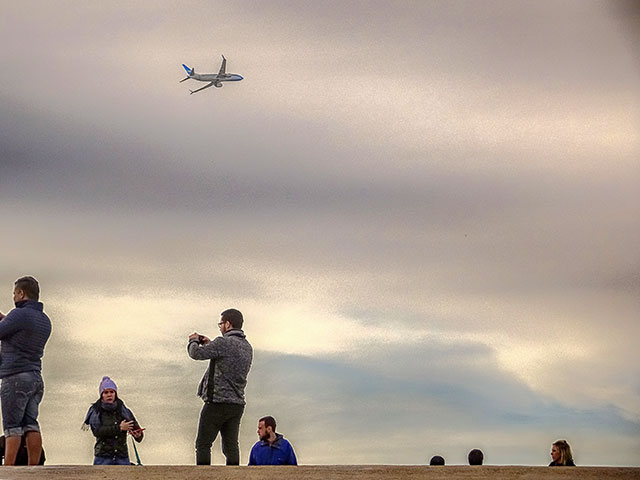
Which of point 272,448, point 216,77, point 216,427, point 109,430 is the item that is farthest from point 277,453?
point 216,77

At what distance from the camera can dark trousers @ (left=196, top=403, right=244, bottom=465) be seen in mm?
16656

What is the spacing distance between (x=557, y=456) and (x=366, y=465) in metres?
Result: 4.00

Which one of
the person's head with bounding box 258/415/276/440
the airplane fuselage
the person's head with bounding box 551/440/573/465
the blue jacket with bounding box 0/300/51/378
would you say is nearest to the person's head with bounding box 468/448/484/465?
the person's head with bounding box 551/440/573/465

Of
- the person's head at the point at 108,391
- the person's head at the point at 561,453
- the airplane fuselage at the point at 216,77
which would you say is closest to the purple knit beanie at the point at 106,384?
the person's head at the point at 108,391

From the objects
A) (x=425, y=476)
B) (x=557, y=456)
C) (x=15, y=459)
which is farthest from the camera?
(x=557, y=456)

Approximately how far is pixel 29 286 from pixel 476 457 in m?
9.11

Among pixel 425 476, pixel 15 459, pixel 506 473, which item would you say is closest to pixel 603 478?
pixel 506 473

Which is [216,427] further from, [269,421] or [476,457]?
[476,457]

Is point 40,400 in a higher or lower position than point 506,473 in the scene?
higher

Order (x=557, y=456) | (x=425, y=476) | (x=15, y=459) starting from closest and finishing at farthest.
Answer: (x=425, y=476), (x=15, y=459), (x=557, y=456)

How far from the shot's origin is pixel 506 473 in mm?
15320

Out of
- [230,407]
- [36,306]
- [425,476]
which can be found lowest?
[425,476]

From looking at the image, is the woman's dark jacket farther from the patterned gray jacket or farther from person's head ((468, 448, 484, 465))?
person's head ((468, 448, 484, 465))

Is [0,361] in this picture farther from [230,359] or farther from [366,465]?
[366,465]
